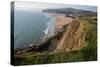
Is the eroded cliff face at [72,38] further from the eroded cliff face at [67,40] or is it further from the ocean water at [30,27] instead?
the ocean water at [30,27]

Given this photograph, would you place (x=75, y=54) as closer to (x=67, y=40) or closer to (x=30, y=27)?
(x=67, y=40)

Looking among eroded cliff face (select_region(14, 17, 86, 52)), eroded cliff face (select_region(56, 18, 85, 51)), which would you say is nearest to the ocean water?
eroded cliff face (select_region(14, 17, 86, 52))

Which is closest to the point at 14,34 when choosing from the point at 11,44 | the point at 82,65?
the point at 11,44

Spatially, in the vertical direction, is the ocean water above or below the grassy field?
above

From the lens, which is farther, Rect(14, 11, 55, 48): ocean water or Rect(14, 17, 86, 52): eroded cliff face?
Rect(14, 17, 86, 52): eroded cliff face

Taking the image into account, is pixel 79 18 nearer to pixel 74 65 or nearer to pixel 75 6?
pixel 75 6

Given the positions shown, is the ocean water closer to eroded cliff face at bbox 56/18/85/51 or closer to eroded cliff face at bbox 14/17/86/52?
eroded cliff face at bbox 14/17/86/52
